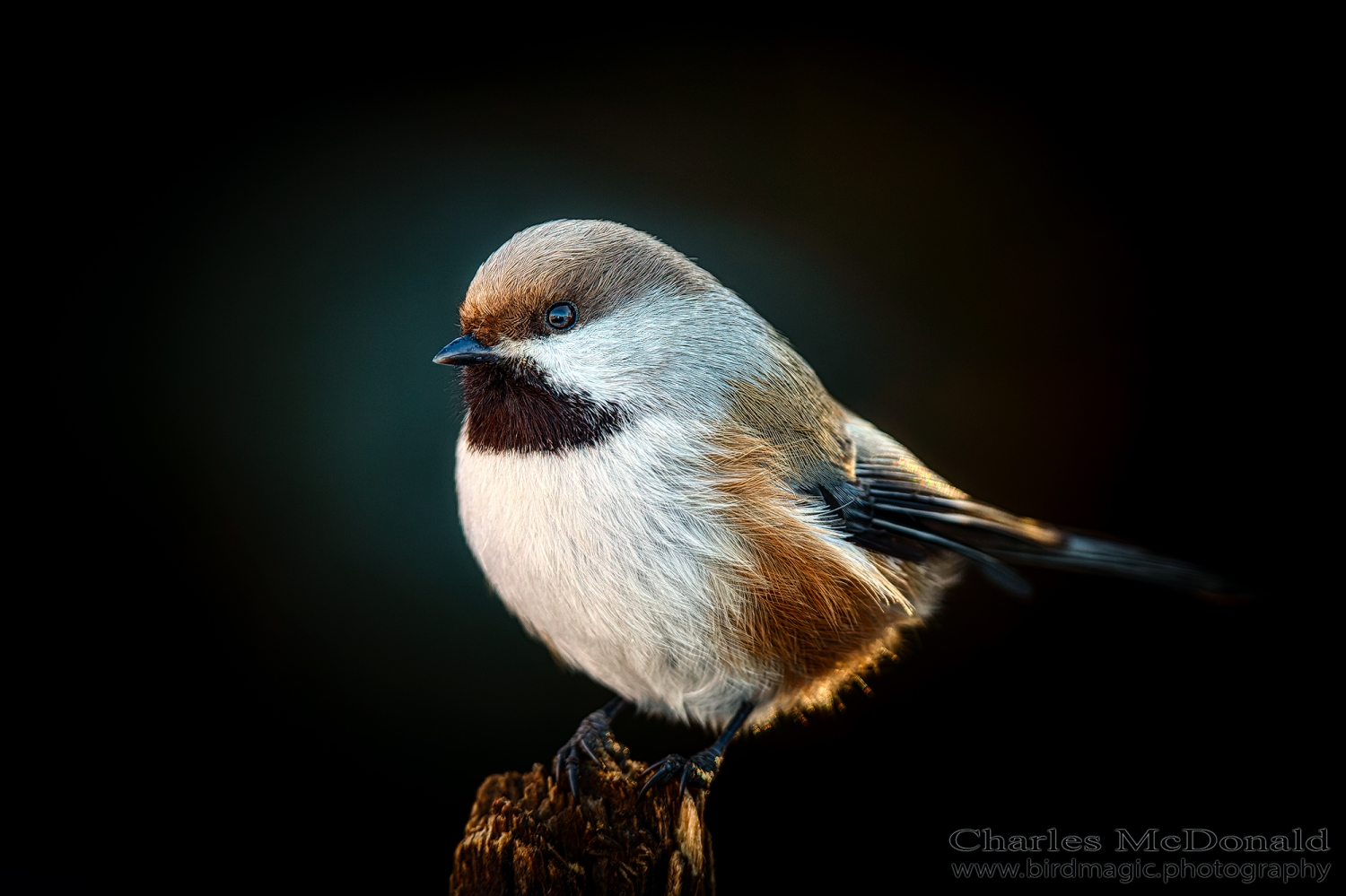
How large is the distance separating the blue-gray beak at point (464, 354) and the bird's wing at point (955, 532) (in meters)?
0.63

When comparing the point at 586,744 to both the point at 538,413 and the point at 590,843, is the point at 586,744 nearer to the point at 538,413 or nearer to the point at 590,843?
the point at 590,843

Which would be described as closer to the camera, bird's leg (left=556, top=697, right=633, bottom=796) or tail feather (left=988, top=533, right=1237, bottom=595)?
bird's leg (left=556, top=697, right=633, bottom=796)

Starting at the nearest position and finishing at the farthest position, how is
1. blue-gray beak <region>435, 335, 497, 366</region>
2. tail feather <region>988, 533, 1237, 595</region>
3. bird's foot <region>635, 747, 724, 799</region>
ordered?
blue-gray beak <region>435, 335, 497, 366</region> < bird's foot <region>635, 747, 724, 799</region> < tail feather <region>988, 533, 1237, 595</region>

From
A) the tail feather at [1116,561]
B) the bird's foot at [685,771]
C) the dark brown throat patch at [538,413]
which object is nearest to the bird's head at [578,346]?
the dark brown throat patch at [538,413]

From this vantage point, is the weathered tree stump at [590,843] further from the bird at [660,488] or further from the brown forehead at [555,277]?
the brown forehead at [555,277]

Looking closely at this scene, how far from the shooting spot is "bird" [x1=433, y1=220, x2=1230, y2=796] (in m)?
1.19

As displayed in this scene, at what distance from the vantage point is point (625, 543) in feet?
3.88

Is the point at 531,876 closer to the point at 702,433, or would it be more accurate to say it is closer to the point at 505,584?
the point at 505,584

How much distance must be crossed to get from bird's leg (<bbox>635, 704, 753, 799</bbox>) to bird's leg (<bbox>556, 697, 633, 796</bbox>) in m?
0.13

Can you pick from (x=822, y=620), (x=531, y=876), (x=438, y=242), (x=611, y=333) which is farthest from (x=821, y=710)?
(x=438, y=242)

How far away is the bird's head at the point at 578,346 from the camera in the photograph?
1.20 meters

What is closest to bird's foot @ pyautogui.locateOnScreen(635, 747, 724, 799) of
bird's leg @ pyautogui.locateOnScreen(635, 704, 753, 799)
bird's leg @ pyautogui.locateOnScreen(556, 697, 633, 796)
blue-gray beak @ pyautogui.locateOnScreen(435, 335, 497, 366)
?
bird's leg @ pyautogui.locateOnScreen(635, 704, 753, 799)

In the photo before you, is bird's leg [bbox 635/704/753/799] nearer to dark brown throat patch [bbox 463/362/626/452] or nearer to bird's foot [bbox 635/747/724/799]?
bird's foot [bbox 635/747/724/799]

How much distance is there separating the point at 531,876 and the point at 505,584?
0.45 meters
